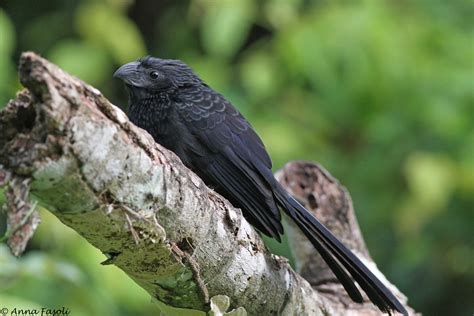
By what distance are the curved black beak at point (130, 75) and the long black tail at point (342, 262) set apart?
0.79 metres

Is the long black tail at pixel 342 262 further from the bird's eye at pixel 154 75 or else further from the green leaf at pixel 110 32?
the green leaf at pixel 110 32

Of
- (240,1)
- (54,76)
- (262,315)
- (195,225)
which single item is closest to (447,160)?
(240,1)

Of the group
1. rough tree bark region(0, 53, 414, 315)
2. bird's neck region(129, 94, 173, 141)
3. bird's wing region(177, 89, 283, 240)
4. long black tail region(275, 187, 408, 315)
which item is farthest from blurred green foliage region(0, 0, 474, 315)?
rough tree bark region(0, 53, 414, 315)

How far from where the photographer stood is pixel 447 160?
4574 mm

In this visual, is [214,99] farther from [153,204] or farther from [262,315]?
[153,204]

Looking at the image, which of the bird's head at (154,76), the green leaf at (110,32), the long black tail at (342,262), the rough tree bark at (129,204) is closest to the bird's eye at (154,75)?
the bird's head at (154,76)

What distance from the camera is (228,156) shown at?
300 centimetres

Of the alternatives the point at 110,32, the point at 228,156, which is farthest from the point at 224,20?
the point at 228,156

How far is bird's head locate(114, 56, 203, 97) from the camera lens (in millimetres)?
3369

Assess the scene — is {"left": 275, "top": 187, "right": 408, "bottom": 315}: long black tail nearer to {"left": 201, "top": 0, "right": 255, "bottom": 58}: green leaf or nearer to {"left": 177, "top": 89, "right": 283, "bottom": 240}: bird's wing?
{"left": 177, "top": 89, "right": 283, "bottom": 240}: bird's wing

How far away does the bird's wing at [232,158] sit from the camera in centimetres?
290

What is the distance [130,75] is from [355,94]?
5.31 ft

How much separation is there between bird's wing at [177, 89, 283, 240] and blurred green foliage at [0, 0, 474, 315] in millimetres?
1031

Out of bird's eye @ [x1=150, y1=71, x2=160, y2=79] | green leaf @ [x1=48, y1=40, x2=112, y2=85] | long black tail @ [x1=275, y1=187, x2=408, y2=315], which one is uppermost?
green leaf @ [x1=48, y1=40, x2=112, y2=85]
